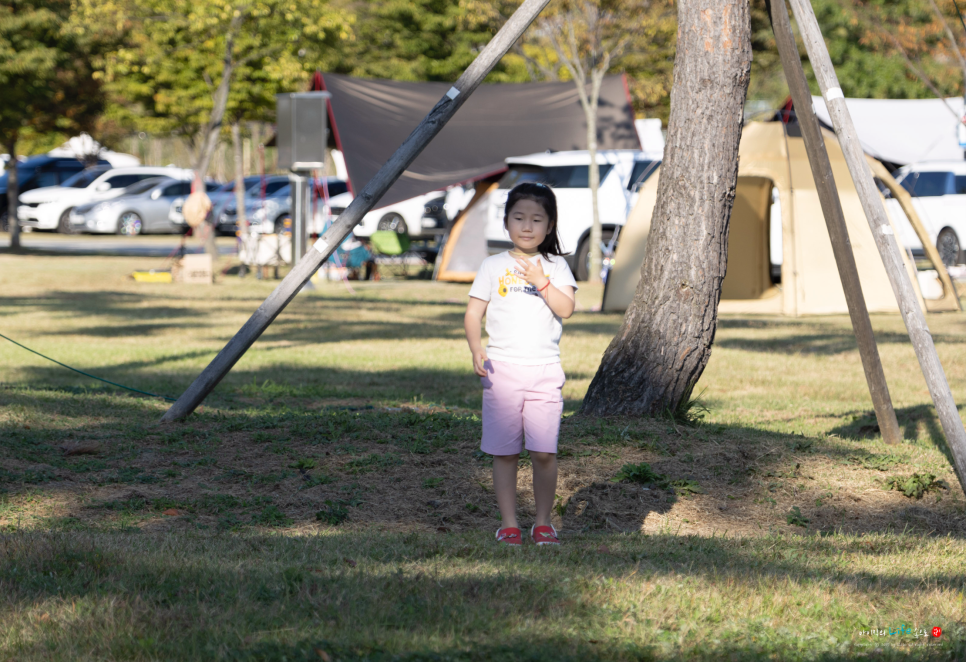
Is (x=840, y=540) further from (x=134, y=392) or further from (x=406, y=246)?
(x=406, y=246)

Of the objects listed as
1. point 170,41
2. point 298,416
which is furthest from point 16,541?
point 170,41

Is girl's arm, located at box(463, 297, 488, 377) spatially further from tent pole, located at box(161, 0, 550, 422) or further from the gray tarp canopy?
the gray tarp canopy

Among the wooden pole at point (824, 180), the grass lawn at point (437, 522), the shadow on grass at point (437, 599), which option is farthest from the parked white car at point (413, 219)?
the shadow on grass at point (437, 599)

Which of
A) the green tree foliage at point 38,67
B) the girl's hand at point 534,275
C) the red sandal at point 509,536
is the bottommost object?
the red sandal at point 509,536

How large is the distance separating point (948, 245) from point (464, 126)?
931 cm

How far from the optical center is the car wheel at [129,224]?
3077cm

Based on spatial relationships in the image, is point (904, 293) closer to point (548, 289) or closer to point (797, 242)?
point (548, 289)

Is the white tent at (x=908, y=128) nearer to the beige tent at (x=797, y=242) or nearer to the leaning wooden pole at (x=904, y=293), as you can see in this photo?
the beige tent at (x=797, y=242)

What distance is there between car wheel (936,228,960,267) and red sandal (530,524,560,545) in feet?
58.5

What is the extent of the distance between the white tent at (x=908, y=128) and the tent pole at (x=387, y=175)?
559 inches

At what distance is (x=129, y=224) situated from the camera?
30.9 m

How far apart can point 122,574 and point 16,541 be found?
63cm

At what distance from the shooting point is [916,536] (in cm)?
474

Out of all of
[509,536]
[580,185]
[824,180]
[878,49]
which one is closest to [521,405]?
[509,536]
